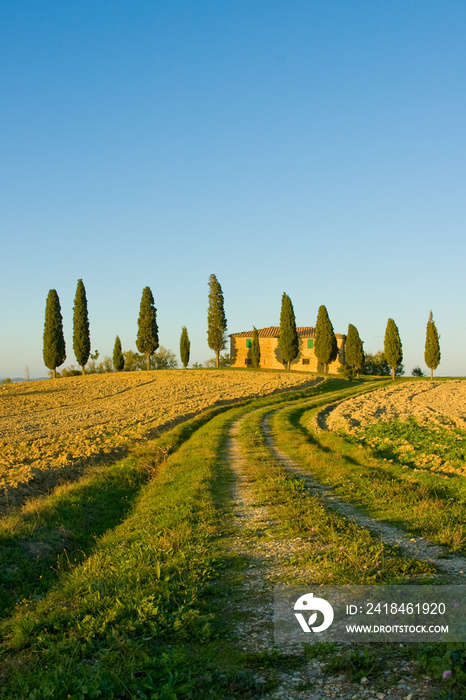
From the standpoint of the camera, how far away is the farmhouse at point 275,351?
81.2m

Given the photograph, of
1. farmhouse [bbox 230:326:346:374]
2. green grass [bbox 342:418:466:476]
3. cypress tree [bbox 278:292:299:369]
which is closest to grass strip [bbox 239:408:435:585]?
green grass [bbox 342:418:466:476]

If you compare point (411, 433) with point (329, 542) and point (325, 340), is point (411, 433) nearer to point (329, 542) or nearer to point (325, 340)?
point (329, 542)

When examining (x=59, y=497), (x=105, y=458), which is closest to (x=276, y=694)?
(x=59, y=497)

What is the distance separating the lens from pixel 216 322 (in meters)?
81.2

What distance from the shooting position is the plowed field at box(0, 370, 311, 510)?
17391mm

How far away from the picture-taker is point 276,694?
4.26 meters

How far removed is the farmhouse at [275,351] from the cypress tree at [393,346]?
316 inches

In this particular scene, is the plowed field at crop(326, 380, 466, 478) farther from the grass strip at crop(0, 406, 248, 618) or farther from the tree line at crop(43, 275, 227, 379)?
the tree line at crop(43, 275, 227, 379)

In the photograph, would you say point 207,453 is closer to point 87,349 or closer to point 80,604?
point 80,604

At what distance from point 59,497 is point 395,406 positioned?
2660cm

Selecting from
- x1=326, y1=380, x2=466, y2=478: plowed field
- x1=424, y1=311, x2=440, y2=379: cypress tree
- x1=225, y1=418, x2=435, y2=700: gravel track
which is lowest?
x1=326, y1=380, x2=466, y2=478: plowed field

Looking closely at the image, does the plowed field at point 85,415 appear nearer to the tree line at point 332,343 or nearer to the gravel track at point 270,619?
the gravel track at point 270,619

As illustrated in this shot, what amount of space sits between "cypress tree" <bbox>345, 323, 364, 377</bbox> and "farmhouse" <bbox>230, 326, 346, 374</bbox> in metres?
3.28

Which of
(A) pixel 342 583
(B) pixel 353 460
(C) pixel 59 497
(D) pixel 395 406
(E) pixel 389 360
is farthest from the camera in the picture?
(E) pixel 389 360
